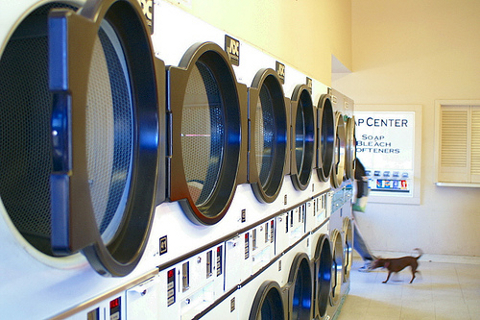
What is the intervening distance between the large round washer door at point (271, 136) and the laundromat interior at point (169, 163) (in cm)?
1

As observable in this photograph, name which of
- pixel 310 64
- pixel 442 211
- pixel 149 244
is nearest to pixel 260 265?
pixel 149 244

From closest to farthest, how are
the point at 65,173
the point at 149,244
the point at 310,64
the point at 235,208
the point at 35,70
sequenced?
the point at 65,173 → the point at 35,70 → the point at 149,244 → the point at 235,208 → the point at 310,64

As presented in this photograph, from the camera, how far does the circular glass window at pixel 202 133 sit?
1.53 metres

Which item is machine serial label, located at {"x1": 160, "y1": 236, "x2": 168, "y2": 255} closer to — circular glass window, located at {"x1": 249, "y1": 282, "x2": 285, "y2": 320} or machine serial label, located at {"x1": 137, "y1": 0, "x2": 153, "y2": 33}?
machine serial label, located at {"x1": 137, "y1": 0, "x2": 153, "y2": 33}

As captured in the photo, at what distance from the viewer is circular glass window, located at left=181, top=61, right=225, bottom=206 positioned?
5.03ft

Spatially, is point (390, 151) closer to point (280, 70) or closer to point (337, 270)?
point (337, 270)

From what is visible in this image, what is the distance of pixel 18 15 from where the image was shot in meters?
0.80

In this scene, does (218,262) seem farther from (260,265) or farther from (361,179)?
(361,179)

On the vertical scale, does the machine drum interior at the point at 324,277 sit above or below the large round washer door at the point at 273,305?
below

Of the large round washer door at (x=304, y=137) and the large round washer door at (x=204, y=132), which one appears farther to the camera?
the large round washer door at (x=304, y=137)

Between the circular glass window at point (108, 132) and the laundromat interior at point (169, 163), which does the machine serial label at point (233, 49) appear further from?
the circular glass window at point (108, 132)

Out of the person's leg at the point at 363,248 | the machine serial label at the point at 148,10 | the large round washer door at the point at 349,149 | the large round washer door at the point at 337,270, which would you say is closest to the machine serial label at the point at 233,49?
the machine serial label at the point at 148,10

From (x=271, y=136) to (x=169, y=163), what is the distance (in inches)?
48.8

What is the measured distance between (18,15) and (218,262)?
3.78 ft
